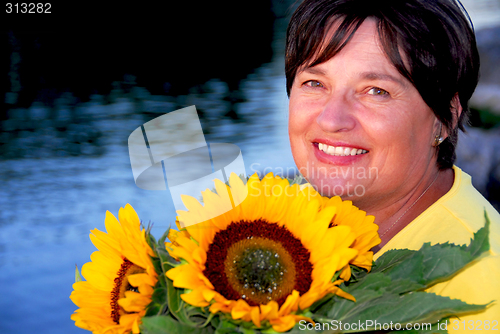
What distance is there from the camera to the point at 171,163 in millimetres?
1248

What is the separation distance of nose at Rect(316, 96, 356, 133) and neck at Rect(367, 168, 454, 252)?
289 mm

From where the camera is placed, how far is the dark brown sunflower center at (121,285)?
617mm

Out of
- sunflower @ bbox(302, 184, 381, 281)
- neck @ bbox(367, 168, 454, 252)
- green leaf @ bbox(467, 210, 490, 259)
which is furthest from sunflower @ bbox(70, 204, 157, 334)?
neck @ bbox(367, 168, 454, 252)

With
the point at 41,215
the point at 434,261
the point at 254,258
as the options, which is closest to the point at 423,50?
the point at 434,261

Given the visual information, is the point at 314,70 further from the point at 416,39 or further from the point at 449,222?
the point at 449,222

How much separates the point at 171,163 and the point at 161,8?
20.2ft

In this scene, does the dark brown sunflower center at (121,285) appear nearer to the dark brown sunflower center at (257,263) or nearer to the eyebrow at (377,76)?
the dark brown sunflower center at (257,263)

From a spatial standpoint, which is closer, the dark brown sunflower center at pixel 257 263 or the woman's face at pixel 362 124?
the dark brown sunflower center at pixel 257 263

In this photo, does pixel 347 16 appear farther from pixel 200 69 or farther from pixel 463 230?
pixel 200 69

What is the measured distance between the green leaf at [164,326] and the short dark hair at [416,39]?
704 millimetres

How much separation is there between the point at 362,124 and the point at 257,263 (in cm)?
54

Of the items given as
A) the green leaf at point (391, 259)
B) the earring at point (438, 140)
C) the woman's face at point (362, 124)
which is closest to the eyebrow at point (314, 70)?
the woman's face at point (362, 124)

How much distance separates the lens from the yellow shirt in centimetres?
76

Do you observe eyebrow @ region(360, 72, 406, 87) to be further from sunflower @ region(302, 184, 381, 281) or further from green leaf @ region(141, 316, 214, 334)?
green leaf @ region(141, 316, 214, 334)
